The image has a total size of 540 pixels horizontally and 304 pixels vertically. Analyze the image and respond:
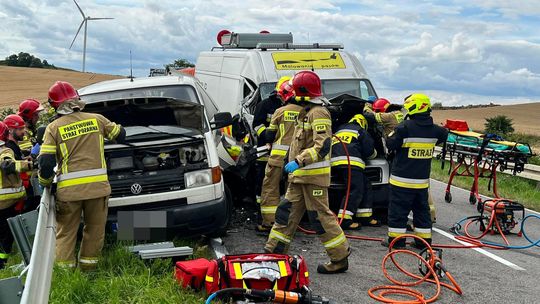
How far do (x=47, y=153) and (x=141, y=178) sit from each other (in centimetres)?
112

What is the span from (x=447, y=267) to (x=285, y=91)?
2932mm

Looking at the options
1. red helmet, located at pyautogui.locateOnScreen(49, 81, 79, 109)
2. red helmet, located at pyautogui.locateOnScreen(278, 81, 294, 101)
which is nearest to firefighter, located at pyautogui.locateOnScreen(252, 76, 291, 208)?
red helmet, located at pyautogui.locateOnScreen(278, 81, 294, 101)

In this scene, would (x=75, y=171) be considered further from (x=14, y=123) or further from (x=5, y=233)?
(x=5, y=233)

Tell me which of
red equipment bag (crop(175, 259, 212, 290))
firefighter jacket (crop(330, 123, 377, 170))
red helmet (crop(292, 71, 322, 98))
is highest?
red helmet (crop(292, 71, 322, 98))

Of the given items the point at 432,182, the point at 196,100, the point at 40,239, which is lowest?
the point at 432,182

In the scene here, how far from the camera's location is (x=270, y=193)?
721 cm

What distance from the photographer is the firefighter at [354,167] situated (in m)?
7.44

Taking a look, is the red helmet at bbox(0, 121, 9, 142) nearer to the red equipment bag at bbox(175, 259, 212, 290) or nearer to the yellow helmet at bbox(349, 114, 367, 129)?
the red equipment bag at bbox(175, 259, 212, 290)

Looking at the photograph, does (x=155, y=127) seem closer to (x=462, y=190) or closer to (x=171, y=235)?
(x=171, y=235)

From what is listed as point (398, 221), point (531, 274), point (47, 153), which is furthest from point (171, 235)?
point (531, 274)

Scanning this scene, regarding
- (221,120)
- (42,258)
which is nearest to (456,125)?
(221,120)

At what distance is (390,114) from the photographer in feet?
28.1

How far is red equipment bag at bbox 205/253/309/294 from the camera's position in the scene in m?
4.67

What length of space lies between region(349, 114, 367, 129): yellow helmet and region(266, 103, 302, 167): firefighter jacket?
1328 millimetres
